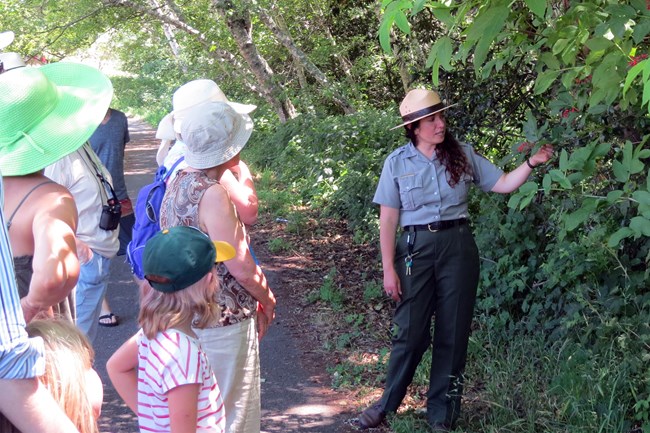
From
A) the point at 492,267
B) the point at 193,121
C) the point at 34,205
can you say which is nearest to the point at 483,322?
the point at 492,267

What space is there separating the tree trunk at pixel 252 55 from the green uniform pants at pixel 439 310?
921cm

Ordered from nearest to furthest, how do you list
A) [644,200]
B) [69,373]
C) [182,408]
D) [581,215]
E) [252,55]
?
1. [69,373]
2. [182,408]
3. [644,200]
4. [581,215]
5. [252,55]

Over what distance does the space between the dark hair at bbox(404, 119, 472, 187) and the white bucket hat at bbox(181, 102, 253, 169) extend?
137cm

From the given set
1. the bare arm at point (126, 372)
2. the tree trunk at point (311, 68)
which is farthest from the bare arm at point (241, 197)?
the tree trunk at point (311, 68)

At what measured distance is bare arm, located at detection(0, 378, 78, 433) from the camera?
1906 mm

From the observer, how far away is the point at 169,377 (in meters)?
2.54

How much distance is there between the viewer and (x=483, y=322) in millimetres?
5773

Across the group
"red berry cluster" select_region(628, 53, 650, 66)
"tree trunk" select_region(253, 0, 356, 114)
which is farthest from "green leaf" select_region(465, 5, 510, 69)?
"tree trunk" select_region(253, 0, 356, 114)

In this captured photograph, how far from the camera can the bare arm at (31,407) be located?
75.0 inches

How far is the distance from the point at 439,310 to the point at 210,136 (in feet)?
6.25

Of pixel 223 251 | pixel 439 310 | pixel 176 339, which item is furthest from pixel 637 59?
pixel 176 339

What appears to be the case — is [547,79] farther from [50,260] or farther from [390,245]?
[50,260]

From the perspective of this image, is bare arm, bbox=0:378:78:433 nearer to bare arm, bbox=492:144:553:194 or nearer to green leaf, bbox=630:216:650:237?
green leaf, bbox=630:216:650:237

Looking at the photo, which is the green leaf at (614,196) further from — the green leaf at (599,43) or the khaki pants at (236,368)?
the khaki pants at (236,368)
